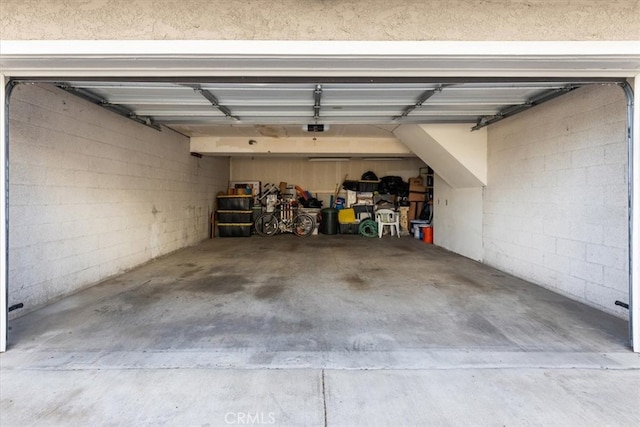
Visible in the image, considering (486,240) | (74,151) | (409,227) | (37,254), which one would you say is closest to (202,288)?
(37,254)

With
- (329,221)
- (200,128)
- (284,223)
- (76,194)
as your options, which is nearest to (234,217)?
(284,223)

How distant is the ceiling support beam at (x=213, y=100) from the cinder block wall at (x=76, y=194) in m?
1.55

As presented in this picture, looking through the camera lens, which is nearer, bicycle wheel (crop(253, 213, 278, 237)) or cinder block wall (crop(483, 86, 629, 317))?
cinder block wall (crop(483, 86, 629, 317))

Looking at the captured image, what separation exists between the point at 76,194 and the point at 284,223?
6.09m

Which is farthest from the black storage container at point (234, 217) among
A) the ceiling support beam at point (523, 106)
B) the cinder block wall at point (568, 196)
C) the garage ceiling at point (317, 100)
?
the cinder block wall at point (568, 196)

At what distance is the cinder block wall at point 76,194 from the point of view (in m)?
2.95

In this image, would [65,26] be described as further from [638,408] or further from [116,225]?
[638,408]

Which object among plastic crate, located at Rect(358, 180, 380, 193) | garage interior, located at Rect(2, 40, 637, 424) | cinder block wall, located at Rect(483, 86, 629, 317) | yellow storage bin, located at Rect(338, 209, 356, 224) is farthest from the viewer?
plastic crate, located at Rect(358, 180, 380, 193)

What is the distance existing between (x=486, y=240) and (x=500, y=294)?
184 centimetres

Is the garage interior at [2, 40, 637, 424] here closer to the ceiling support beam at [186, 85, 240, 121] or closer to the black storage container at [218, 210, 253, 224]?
the ceiling support beam at [186, 85, 240, 121]

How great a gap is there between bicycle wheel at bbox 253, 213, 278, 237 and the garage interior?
343cm

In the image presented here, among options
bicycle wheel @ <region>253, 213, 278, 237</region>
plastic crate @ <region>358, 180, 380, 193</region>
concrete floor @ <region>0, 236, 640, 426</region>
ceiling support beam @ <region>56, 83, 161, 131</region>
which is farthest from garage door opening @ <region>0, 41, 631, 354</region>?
plastic crate @ <region>358, 180, 380, 193</region>

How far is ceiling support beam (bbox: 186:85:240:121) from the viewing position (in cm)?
305

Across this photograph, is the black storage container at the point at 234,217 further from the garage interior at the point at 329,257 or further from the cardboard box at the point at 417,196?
the cardboard box at the point at 417,196
